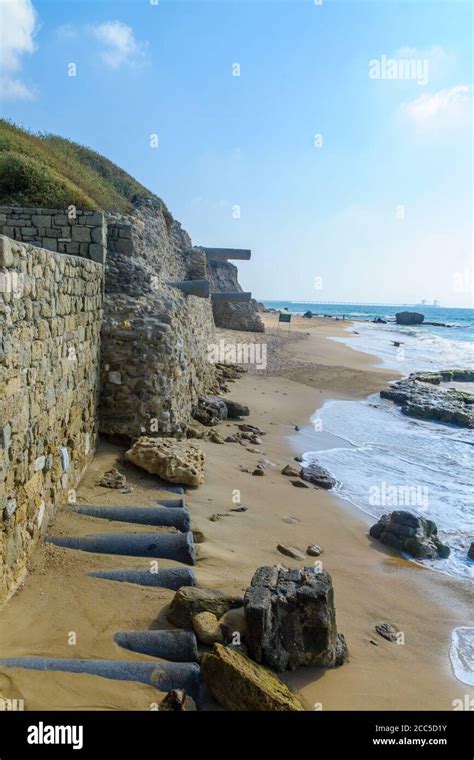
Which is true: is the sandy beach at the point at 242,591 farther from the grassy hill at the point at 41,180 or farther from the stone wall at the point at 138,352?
the grassy hill at the point at 41,180

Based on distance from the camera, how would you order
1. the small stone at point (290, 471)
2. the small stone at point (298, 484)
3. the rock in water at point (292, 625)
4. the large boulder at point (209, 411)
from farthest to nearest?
the large boulder at point (209, 411), the small stone at point (290, 471), the small stone at point (298, 484), the rock in water at point (292, 625)

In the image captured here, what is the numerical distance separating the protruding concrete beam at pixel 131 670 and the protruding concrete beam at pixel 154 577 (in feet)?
3.25

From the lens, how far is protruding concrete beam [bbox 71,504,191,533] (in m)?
5.59

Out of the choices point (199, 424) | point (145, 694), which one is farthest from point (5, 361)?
point (199, 424)

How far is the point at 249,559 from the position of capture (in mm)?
5496

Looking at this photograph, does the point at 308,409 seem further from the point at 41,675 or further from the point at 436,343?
the point at 436,343

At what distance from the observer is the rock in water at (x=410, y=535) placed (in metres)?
6.61

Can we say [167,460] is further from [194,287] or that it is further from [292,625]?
[194,287]

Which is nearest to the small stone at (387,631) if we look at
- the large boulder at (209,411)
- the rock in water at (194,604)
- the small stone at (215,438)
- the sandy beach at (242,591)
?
the sandy beach at (242,591)

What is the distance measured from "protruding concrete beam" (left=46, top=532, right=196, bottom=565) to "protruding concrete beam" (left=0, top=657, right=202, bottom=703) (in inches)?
56.9

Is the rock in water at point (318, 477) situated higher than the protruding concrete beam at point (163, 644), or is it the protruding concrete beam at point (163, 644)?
the protruding concrete beam at point (163, 644)

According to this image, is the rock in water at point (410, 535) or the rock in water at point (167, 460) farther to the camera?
the rock in water at point (167, 460)

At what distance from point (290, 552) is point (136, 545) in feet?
5.85
